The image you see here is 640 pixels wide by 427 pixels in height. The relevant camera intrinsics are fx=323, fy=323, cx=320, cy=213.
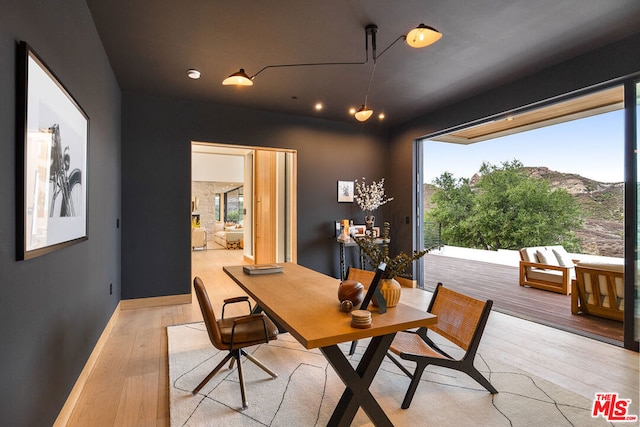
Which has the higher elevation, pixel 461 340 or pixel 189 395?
pixel 461 340

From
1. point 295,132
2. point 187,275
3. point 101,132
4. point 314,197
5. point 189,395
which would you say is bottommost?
point 189,395

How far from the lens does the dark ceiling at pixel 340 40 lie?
7.95 ft

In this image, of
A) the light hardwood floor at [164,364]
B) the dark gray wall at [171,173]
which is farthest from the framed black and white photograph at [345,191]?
the light hardwood floor at [164,364]

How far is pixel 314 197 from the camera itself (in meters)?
5.30

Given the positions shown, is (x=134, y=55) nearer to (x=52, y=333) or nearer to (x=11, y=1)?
(x=11, y=1)

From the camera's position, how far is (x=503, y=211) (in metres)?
8.16

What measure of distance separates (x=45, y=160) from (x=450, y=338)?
254 cm

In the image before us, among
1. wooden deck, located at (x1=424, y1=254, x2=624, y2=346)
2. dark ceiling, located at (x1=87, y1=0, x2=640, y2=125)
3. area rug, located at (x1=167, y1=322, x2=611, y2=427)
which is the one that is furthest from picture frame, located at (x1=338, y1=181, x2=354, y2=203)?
area rug, located at (x1=167, y1=322, x2=611, y2=427)

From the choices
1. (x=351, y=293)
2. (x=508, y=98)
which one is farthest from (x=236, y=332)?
(x=508, y=98)

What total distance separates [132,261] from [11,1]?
11.4 feet

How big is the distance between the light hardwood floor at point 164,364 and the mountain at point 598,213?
10.2ft

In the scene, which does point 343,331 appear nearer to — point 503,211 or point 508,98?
point 508,98

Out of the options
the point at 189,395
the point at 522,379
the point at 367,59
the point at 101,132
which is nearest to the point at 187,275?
the point at 101,132

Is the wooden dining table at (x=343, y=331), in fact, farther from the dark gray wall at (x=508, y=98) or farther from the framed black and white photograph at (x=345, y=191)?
the framed black and white photograph at (x=345, y=191)
